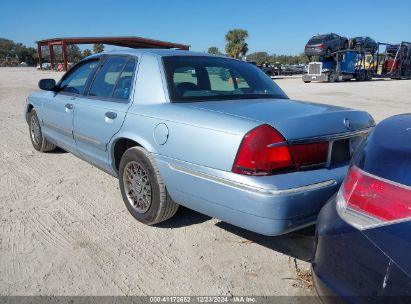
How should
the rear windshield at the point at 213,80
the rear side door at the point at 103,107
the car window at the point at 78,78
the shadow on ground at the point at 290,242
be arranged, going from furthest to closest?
1. the car window at the point at 78,78
2. the rear side door at the point at 103,107
3. the rear windshield at the point at 213,80
4. the shadow on ground at the point at 290,242

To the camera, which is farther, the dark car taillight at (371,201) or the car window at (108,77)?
the car window at (108,77)

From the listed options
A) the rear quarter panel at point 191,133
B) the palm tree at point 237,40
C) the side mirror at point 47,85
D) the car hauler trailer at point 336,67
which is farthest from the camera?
the palm tree at point 237,40

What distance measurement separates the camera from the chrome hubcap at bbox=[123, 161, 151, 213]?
3.30 meters

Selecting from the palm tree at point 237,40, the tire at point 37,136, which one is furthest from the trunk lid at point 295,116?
the palm tree at point 237,40

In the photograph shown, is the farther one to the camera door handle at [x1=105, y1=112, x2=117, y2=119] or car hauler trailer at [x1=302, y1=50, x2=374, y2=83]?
car hauler trailer at [x1=302, y1=50, x2=374, y2=83]

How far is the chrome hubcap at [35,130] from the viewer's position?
223 inches

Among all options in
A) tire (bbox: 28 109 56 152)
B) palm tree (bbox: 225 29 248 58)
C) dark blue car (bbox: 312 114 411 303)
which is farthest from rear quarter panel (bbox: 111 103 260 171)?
palm tree (bbox: 225 29 248 58)

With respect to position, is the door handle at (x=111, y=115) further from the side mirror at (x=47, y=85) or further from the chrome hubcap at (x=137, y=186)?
the side mirror at (x=47, y=85)

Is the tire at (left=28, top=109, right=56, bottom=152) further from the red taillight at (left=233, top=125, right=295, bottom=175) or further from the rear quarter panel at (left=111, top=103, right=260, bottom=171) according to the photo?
the red taillight at (left=233, top=125, right=295, bottom=175)

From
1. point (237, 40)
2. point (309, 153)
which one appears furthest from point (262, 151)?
point (237, 40)

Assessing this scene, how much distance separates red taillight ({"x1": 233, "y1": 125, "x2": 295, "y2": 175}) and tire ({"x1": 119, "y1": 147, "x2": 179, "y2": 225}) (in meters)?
0.90

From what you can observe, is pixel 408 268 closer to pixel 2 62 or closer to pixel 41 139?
pixel 41 139

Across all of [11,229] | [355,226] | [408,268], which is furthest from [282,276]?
[11,229]

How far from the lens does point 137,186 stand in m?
3.42
